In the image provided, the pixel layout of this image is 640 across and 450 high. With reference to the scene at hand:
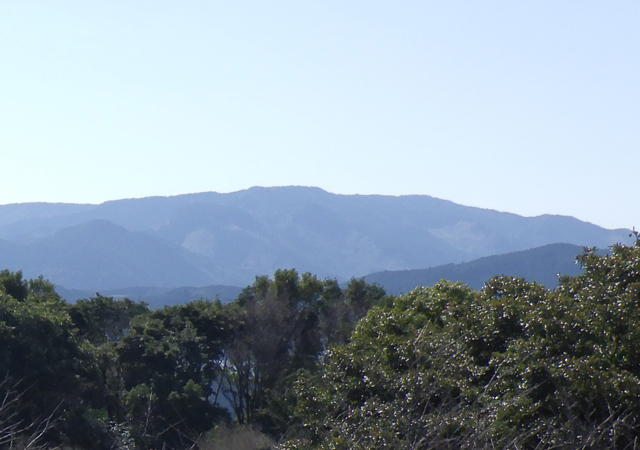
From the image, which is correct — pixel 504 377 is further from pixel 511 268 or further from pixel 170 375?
pixel 511 268

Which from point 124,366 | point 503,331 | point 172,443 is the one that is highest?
point 503,331

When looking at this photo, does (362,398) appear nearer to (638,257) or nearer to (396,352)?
(396,352)

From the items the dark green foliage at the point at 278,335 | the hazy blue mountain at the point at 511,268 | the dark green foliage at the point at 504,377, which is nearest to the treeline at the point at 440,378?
the dark green foliage at the point at 504,377

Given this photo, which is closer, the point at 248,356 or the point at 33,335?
the point at 33,335

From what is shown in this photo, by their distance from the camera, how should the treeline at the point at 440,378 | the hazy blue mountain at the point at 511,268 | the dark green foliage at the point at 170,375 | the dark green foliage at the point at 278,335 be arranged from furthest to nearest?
the hazy blue mountain at the point at 511,268
the dark green foliage at the point at 278,335
the dark green foliage at the point at 170,375
the treeline at the point at 440,378

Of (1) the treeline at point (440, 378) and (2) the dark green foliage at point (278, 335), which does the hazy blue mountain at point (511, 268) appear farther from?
(1) the treeline at point (440, 378)

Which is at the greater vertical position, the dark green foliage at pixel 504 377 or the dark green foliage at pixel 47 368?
the dark green foliage at pixel 504 377

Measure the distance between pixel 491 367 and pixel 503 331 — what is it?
0.89 metres

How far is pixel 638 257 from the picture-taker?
12.1m

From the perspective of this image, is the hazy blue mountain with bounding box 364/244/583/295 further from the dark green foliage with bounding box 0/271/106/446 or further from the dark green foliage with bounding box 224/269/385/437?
the dark green foliage with bounding box 0/271/106/446

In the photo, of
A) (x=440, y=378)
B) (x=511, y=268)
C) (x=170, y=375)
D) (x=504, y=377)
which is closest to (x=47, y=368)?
(x=170, y=375)

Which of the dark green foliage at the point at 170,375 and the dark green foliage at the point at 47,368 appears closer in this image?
the dark green foliage at the point at 47,368

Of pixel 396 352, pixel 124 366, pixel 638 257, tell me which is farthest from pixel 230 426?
pixel 638 257


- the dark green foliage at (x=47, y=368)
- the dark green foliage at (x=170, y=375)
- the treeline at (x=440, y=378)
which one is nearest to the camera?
the treeline at (x=440, y=378)
